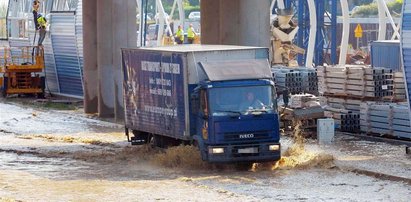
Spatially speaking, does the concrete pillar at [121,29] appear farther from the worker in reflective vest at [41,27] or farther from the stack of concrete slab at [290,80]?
the worker in reflective vest at [41,27]

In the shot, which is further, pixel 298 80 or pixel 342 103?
pixel 298 80

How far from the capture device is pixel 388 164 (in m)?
28.0

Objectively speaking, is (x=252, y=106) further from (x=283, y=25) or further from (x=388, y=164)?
(x=283, y=25)

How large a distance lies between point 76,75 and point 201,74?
2641 cm

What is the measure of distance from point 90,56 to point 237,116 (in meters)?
20.8

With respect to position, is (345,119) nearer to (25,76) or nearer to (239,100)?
(239,100)

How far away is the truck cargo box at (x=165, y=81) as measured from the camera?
87.4ft

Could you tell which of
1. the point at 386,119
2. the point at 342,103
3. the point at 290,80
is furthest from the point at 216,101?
the point at 290,80

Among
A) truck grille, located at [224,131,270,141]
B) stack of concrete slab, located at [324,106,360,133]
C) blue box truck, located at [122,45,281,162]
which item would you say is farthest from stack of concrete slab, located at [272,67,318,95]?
truck grille, located at [224,131,270,141]

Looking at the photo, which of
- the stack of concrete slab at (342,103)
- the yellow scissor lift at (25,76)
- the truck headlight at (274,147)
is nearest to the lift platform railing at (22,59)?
the yellow scissor lift at (25,76)

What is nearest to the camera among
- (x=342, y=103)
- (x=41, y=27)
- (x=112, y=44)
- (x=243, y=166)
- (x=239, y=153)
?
(x=239, y=153)

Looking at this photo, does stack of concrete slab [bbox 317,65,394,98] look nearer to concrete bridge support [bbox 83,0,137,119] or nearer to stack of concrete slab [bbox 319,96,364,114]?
stack of concrete slab [bbox 319,96,364,114]

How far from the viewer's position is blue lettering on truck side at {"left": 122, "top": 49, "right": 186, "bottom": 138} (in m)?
27.0

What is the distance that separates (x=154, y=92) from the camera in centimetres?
2855
